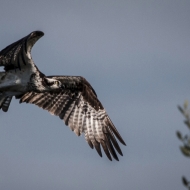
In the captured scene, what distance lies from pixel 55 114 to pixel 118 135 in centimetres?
149

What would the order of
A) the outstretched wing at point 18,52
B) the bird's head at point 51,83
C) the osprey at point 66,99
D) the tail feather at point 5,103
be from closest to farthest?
1. the outstretched wing at point 18,52
2. the osprey at point 66,99
3. the bird's head at point 51,83
4. the tail feather at point 5,103

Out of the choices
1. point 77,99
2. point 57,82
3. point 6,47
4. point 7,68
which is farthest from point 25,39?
point 77,99

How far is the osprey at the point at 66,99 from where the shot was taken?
32.6ft

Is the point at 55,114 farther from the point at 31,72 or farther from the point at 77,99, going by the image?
the point at 31,72

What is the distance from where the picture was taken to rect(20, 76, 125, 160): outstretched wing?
428 inches

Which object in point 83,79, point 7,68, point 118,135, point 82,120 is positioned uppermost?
point 7,68

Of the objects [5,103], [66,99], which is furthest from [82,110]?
[5,103]

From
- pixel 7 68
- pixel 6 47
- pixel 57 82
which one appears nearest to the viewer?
pixel 6 47

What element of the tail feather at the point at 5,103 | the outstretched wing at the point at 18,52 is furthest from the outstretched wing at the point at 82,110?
the outstretched wing at the point at 18,52

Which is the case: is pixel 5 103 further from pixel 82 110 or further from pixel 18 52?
pixel 18 52

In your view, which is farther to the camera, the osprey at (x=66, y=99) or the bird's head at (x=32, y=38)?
the osprey at (x=66, y=99)

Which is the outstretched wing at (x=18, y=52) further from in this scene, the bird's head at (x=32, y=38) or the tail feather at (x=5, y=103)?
the tail feather at (x=5, y=103)

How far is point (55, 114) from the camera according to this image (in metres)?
11.0

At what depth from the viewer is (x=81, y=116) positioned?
1129 cm
